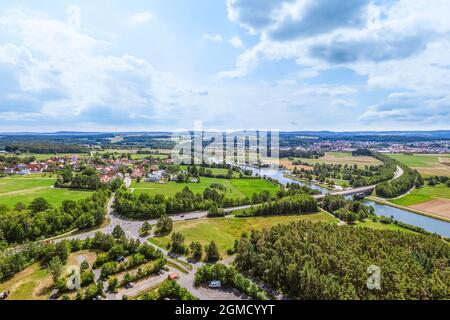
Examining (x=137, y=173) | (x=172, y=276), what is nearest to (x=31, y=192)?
(x=137, y=173)

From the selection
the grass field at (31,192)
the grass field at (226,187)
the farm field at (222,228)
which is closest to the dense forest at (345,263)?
the farm field at (222,228)

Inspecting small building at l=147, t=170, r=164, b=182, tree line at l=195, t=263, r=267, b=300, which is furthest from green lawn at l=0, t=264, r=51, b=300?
small building at l=147, t=170, r=164, b=182

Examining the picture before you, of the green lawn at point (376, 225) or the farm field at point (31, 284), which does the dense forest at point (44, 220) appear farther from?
the green lawn at point (376, 225)

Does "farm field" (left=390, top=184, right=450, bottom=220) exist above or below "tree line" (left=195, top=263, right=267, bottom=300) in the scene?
below

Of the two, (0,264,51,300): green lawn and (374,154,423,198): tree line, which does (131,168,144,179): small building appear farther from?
(374,154,423,198): tree line

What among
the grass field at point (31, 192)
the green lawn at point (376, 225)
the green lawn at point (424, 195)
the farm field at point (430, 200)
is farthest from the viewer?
the green lawn at point (424, 195)

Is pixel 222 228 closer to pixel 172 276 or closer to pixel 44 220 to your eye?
pixel 172 276
